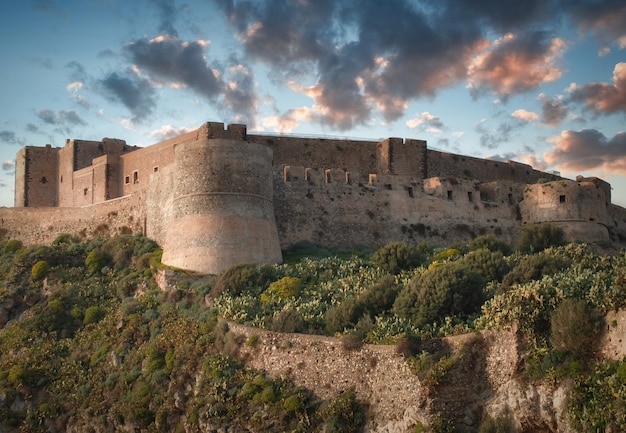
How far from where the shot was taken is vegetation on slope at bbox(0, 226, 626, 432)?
2248cm

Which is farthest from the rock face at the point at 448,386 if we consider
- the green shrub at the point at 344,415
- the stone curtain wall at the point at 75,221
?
the stone curtain wall at the point at 75,221

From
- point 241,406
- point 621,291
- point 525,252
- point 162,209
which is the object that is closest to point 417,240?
point 525,252

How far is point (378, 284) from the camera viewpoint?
29.1 m

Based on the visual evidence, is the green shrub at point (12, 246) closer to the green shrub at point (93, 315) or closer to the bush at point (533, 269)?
the green shrub at point (93, 315)

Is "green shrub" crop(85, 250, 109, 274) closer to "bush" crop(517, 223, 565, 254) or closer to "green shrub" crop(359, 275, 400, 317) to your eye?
"green shrub" crop(359, 275, 400, 317)

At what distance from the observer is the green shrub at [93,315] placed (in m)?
34.8

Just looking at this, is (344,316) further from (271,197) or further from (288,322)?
(271,197)

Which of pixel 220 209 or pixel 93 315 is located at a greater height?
pixel 220 209

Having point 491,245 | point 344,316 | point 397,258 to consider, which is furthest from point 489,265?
point 491,245

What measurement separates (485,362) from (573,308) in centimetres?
279

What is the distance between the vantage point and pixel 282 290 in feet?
103

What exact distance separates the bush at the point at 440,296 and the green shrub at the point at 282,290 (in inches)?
195

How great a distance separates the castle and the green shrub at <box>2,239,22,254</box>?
0.69 meters

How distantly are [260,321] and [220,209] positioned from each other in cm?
760
